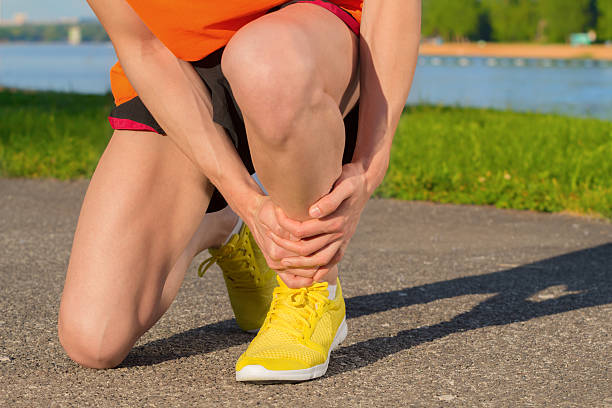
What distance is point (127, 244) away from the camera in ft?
6.64

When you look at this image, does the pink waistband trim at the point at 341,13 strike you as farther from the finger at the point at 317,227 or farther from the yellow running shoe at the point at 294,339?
the yellow running shoe at the point at 294,339

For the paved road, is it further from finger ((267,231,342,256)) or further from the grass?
the grass

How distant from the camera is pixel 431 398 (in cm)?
175

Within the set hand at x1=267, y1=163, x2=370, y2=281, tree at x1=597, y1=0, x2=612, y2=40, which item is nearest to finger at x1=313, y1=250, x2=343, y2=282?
hand at x1=267, y1=163, x2=370, y2=281

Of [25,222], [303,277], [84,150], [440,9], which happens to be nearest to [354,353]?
[303,277]

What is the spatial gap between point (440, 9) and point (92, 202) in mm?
75582

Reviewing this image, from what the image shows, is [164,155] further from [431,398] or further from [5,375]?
[431,398]

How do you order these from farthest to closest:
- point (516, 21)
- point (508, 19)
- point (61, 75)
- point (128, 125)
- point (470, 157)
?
point (508, 19) → point (516, 21) → point (61, 75) → point (470, 157) → point (128, 125)

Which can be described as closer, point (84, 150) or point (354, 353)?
point (354, 353)

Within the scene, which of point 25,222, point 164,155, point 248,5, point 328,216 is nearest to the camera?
point 328,216

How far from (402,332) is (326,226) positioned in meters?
0.74

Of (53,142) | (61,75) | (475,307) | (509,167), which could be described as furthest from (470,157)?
(61,75)

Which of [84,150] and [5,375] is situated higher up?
[5,375]

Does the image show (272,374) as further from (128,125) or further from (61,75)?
(61,75)
